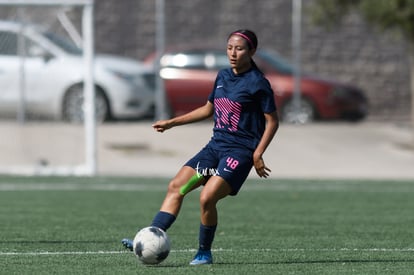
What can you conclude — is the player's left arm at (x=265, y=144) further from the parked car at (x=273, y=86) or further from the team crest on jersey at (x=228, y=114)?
the parked car at (x=273, y=86)

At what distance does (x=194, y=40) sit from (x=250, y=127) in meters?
21.8

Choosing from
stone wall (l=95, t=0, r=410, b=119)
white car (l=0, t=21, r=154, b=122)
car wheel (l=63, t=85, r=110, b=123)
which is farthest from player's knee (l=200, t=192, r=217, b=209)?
stone wall (l=95, t=0, r=410, b=119)

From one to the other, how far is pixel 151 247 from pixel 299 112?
712 inches

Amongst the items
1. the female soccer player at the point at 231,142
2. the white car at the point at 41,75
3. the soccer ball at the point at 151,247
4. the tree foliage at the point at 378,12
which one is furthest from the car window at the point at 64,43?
the soccer ball at the point at 151,247

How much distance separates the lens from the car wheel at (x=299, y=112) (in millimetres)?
26844

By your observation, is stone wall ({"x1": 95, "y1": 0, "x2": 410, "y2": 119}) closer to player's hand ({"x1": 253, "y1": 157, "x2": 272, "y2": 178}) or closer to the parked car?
the parked car

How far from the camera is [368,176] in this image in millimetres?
23828

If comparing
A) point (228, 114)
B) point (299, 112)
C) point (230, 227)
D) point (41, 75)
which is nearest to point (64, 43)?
point (41, 75)

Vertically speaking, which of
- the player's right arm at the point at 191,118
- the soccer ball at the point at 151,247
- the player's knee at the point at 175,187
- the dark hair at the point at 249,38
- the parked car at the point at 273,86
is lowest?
the parked car at the point at 273,86

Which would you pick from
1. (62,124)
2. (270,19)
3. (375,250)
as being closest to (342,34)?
(270,19)

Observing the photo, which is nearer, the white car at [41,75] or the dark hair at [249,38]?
the dark hair at [249,38]

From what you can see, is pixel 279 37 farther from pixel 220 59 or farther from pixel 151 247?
pixel 151 247

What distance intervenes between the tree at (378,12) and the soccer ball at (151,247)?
51.1 feet

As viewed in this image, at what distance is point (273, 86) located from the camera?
2672 cm
